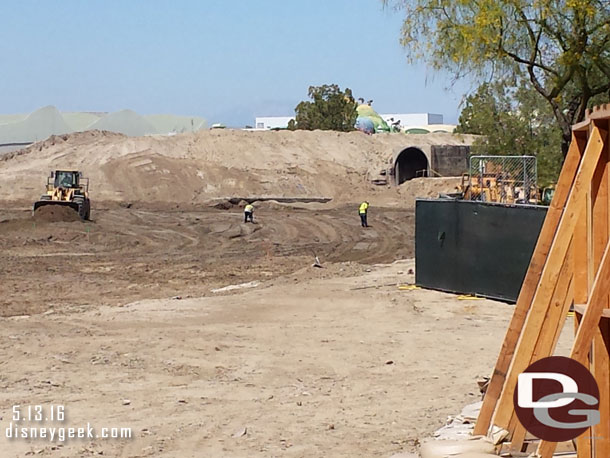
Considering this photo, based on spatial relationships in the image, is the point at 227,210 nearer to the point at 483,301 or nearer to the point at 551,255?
the point at 483,301

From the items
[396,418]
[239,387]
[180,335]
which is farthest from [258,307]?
[396,418]

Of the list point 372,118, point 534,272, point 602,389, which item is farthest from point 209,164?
point 602,389

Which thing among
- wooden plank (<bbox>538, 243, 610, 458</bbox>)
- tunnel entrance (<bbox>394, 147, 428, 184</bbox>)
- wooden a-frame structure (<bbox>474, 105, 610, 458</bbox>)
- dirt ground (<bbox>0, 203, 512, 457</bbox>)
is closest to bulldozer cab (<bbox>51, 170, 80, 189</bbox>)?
dirt ground (<bbox>0, 203, 512, 457</bbox>)

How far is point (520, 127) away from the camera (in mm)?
41156

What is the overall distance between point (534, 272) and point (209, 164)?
5973 cm

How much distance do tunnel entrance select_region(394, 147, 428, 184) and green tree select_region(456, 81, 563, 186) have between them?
74.7 feet

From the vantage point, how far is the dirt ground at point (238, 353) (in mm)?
9750

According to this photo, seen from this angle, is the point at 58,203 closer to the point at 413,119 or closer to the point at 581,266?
the point at 581,266

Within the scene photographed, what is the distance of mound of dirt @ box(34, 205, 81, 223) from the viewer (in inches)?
1641

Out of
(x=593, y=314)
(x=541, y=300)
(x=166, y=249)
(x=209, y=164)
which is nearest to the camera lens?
(x=593, y=314)

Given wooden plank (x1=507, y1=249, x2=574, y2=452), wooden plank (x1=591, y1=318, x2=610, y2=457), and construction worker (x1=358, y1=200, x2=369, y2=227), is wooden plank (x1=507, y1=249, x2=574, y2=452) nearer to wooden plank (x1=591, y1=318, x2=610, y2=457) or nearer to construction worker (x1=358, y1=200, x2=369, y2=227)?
A: wooden plank (x1=591, y1=318, x2=610, y2=457)

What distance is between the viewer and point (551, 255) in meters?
7.35

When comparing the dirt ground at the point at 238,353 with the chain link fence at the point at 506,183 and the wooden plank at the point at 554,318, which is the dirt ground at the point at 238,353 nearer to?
the wooden plank at the point at 554,318

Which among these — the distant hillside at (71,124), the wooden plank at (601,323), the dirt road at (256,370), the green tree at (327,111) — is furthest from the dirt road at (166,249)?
the distant hillside at (71,124)
